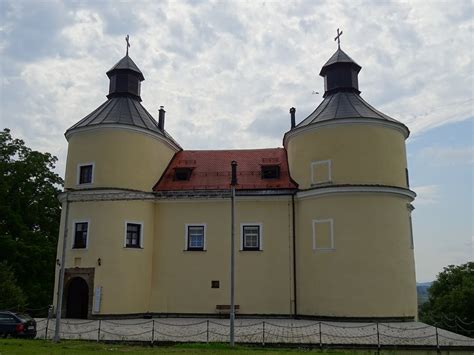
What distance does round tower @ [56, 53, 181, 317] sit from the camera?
81.2ft

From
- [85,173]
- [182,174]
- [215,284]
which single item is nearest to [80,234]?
[85,173]

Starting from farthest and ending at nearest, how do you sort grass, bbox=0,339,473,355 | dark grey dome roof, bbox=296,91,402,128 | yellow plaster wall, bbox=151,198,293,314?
dark grey dome roof, bbox=296,91,402,128 < yellow plaster wall, bbox=151,198,293,314 < grass, bbox=0,339,473,355

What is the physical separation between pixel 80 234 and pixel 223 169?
8.83m

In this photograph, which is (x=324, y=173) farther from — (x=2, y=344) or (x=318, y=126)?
(x=2, y=344)

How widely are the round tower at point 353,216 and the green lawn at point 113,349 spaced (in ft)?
26.1

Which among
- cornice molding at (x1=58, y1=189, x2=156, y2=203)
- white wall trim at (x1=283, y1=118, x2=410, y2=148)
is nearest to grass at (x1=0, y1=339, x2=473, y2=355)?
cornice molding at (x1=58, y1=189, x2=156, y2=203)

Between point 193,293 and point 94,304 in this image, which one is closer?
point 94,304

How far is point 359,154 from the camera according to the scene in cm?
2478

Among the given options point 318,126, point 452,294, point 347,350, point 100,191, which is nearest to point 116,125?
point 100,191

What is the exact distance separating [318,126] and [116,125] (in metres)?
10.9

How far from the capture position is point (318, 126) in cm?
2567

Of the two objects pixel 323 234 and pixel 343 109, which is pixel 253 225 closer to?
pixel 323 234

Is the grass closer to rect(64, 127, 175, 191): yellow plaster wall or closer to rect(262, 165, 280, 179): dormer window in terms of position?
rect(64, 127, 175, 191): yellow plaster wall

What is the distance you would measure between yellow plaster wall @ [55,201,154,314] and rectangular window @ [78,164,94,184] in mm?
1263
